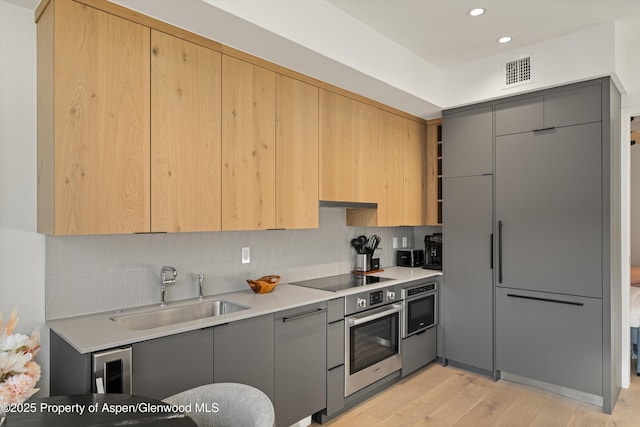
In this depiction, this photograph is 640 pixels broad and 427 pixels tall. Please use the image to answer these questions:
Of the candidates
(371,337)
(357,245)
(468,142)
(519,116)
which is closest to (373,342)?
(371,337)

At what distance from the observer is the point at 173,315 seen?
2426 millimetres

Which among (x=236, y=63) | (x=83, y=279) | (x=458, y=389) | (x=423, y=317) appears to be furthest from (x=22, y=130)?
(x=458, y=389)

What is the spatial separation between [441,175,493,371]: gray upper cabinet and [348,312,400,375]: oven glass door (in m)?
0.75

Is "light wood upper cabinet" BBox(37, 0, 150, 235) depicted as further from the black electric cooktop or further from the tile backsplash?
the black electric cooktop

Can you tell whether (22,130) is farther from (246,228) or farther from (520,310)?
(520,310)

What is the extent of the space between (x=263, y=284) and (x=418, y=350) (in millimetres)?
1696

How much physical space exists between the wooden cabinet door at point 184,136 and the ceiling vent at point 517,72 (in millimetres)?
2388

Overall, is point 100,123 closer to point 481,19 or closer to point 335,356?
point 335,356

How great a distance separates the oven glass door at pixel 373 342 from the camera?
9.85 feet

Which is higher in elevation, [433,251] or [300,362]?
[433,251]

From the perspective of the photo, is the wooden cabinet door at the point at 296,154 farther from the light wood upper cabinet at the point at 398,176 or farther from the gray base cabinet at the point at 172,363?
the gray base cabinet at the point at 172,363

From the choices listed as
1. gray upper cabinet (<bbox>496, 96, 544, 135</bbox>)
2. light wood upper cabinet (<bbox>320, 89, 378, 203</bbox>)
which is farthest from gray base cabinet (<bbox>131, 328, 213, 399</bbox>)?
gray upper cabinet (<bbox>496, 96, 544, 135</bbox>)

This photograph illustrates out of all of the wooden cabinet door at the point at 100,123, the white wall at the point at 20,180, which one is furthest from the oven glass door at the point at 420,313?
the white wall at the point at 20,180

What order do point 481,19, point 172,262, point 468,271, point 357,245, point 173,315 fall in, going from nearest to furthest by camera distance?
point 173,315 → point 172,262 → point 481,19 → point 468,271 → point 357,245
